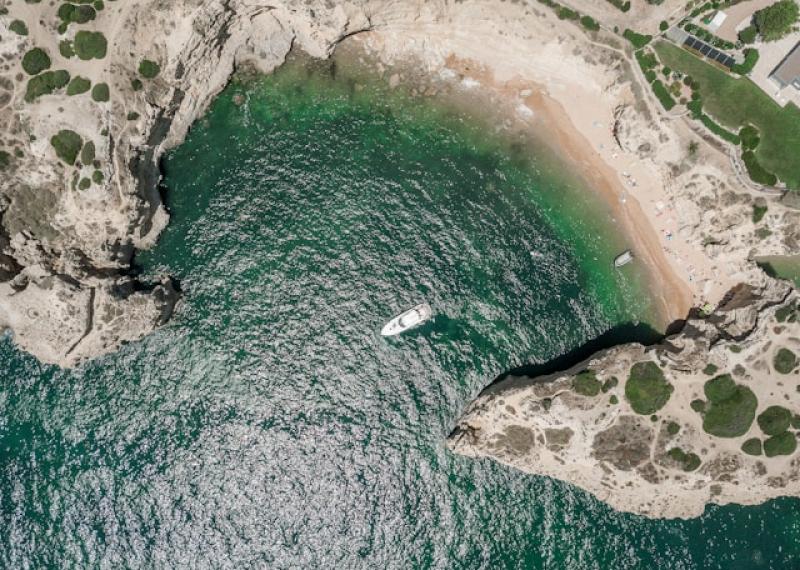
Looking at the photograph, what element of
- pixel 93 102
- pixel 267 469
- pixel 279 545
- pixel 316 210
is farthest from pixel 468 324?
pixel 93 102

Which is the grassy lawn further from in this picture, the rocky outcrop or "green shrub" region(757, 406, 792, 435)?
"green shrub" region(757, 406, 792, 435)

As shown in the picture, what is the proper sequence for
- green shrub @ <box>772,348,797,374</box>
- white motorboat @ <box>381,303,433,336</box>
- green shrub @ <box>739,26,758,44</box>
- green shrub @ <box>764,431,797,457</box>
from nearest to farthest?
green shrub @ <box>739,26,758,44</box>, green shrub @ <box>772,348,797,374</box>, green shrub @ <box>764,431,797,457</box>, white motorboat @ <box>381,303,433,336</box>

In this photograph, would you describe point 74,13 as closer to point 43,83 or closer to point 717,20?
point 43,83

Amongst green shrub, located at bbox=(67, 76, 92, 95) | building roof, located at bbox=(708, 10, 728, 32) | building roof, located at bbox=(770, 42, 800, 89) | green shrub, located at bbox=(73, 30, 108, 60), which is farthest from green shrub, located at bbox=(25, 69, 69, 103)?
building roof, located at bbox=(770, 42, 800, 89)

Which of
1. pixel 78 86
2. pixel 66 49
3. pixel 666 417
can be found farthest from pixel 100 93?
pixel 666 417

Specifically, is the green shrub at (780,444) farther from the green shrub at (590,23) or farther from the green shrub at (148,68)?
the green shrub at (148,68)
